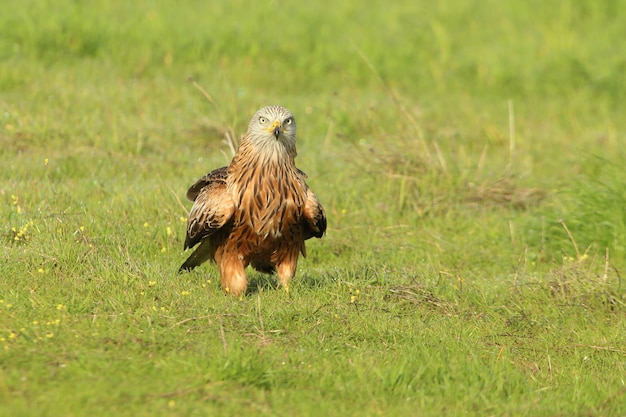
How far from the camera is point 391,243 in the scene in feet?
29.1

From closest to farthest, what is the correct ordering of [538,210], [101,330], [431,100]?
[101,330] → [538,210] → [431,100]

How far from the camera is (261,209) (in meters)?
6.84

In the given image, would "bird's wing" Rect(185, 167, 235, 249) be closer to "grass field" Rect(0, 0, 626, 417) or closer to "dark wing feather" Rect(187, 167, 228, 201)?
"dark wing feather" Rect(187, 167, 228, 201)

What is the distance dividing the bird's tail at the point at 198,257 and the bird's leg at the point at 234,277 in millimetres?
422

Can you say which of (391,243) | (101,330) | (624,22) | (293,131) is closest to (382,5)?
(624,22)

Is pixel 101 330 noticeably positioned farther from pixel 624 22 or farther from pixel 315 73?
pixel 624 22

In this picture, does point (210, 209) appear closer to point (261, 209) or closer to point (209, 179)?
point (261, 209)

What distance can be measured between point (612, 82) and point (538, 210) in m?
5.25

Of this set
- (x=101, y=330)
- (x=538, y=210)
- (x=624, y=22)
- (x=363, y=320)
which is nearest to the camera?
(x=101, y=330)

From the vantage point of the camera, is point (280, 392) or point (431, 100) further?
point (431, 100)

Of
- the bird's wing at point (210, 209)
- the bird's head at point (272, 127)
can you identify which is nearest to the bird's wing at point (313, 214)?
the bird's head at point (272, 127)

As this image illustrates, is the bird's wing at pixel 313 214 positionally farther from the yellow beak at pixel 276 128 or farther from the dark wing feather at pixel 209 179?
the dark wing feather at pixel 209 179

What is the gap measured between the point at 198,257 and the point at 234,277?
59 cm

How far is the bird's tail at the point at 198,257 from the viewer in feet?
24.4
